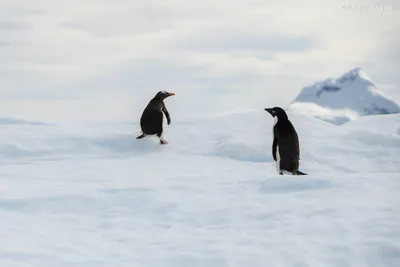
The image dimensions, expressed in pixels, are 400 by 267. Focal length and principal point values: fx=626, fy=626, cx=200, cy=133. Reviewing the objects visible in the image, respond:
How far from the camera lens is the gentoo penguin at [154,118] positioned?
42.0 feet

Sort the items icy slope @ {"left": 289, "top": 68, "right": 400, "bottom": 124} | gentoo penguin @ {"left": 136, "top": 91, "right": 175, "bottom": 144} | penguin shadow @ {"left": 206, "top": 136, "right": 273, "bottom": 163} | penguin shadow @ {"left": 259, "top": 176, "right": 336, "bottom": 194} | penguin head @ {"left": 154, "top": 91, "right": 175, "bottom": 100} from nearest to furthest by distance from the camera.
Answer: penguin shadow @ {"left": 259, "top": 176, "right": 336, "bottom": 194} → penguin shadow @ {"left": 206, "top": 136, "right": 273, "bottom": 163} → gentoo penguin @ {"left": 136, "top": 91, "right": 175, "bottom": 144} → penguin head @ {"left": 154, "top": 91, "right": 175, "bottom": 100} → icy slope @ {"left": 289, "top": 68, "right": 400, "bottom": 124}

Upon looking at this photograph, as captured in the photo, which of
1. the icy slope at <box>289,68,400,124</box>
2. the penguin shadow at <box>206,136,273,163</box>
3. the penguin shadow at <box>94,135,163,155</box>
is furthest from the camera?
the icy slope at <box>289,68,400,124</box>

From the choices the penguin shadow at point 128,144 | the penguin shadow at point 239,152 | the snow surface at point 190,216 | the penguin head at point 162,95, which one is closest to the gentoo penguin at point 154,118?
the penguin head at point 162,95

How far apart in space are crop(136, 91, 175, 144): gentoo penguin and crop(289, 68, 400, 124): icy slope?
166m

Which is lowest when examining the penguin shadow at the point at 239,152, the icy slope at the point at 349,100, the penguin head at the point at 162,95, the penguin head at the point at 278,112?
the icy slope at the point at 349,100

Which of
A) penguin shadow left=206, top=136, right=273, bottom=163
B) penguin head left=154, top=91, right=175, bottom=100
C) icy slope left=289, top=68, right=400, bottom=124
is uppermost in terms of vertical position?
penguin head left=154, top=91, right=175, bottom=100

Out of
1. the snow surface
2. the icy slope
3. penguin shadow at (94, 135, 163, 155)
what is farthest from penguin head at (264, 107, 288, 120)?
the icy slope

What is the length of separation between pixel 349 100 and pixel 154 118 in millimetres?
178284

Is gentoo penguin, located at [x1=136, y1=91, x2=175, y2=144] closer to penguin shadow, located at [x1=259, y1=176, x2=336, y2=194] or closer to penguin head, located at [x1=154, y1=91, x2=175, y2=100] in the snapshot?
penguin head, located at [x1=154, y1=91, x2=175, y2=100]

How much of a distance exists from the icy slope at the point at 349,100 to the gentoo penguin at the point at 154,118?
166086 mm

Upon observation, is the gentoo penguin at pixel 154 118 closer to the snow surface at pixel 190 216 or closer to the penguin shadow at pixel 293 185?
the snow surface at pixel 190 216

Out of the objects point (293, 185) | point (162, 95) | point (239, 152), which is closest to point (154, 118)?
point (162, 95)

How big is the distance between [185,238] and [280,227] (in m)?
0.88

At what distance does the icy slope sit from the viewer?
593ft
